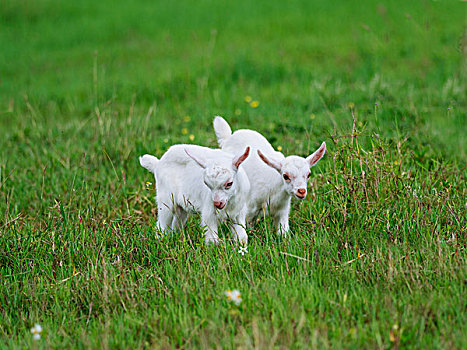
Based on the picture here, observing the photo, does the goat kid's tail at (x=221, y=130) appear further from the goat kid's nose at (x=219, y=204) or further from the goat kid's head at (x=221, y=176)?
the goat kid's nose at (x=219, y=204)

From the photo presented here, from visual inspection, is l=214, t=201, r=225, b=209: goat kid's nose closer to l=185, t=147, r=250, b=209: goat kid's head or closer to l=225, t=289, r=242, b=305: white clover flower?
l=185, t=147, r=250, b=209: goat kid's head

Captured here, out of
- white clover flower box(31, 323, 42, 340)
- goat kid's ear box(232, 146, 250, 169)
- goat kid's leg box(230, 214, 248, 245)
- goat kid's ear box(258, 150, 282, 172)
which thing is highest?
goat kid's ear box(232, 146, 250, 169)

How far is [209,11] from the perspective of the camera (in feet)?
46.1

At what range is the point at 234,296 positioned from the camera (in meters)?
3.47

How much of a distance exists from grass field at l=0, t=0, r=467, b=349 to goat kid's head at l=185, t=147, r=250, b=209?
43 cm

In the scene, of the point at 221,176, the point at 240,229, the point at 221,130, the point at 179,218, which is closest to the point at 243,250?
the point at 240,229

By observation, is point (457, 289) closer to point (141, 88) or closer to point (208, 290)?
point (208, 290)

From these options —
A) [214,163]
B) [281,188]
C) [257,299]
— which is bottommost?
[257,299]

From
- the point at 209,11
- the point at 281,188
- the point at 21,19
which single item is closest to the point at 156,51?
the point at 209,11

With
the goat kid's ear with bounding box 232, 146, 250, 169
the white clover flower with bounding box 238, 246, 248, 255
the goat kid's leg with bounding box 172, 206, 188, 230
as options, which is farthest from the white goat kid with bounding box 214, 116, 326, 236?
the goat kid's leg with bounding box 172, 206, 188, 230

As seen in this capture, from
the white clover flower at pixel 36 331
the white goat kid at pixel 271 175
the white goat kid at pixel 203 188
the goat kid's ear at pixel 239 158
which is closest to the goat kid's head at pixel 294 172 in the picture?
the white goat kid at pixel 271 175

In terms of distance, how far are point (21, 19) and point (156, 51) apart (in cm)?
567

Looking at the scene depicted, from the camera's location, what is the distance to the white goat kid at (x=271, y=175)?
4105mm

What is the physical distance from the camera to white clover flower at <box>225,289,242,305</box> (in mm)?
3441
